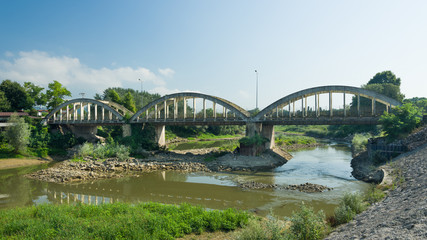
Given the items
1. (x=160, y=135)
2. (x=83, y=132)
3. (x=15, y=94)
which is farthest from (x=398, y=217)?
(x=15, y=94)

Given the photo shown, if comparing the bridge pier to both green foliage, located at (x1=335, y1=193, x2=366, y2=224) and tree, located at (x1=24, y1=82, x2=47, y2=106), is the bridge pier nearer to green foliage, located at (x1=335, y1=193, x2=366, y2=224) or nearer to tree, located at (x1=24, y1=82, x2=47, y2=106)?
tree, located at (x1=24, y1=82, x2=47, y2=106)

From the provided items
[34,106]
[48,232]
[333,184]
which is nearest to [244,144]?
[333,184]

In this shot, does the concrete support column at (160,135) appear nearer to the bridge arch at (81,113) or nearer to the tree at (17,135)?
the bridge arch at (81,113)

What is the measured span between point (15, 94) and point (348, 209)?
58734 millimetres

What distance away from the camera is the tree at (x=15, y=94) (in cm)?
4738

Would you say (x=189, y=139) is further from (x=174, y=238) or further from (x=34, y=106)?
(x=174, y=238)

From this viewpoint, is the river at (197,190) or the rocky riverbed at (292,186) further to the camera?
the rocky riverbed at (292,186)

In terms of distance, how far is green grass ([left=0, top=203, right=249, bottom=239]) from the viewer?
394 inches

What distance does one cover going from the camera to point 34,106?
5388cm

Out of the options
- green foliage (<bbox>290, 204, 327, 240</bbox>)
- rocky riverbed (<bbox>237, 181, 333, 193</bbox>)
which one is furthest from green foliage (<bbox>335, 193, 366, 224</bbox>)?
rocky riverbed (<bbox>237, 181, 333, 193</bbox>)

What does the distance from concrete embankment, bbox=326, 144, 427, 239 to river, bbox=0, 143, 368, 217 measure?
12.7ft

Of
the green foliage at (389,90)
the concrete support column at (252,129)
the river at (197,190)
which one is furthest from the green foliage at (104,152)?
the green foliage at (389,90)

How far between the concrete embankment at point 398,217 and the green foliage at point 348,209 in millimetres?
362

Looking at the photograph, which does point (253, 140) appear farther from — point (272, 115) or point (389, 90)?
point (389, 90)
